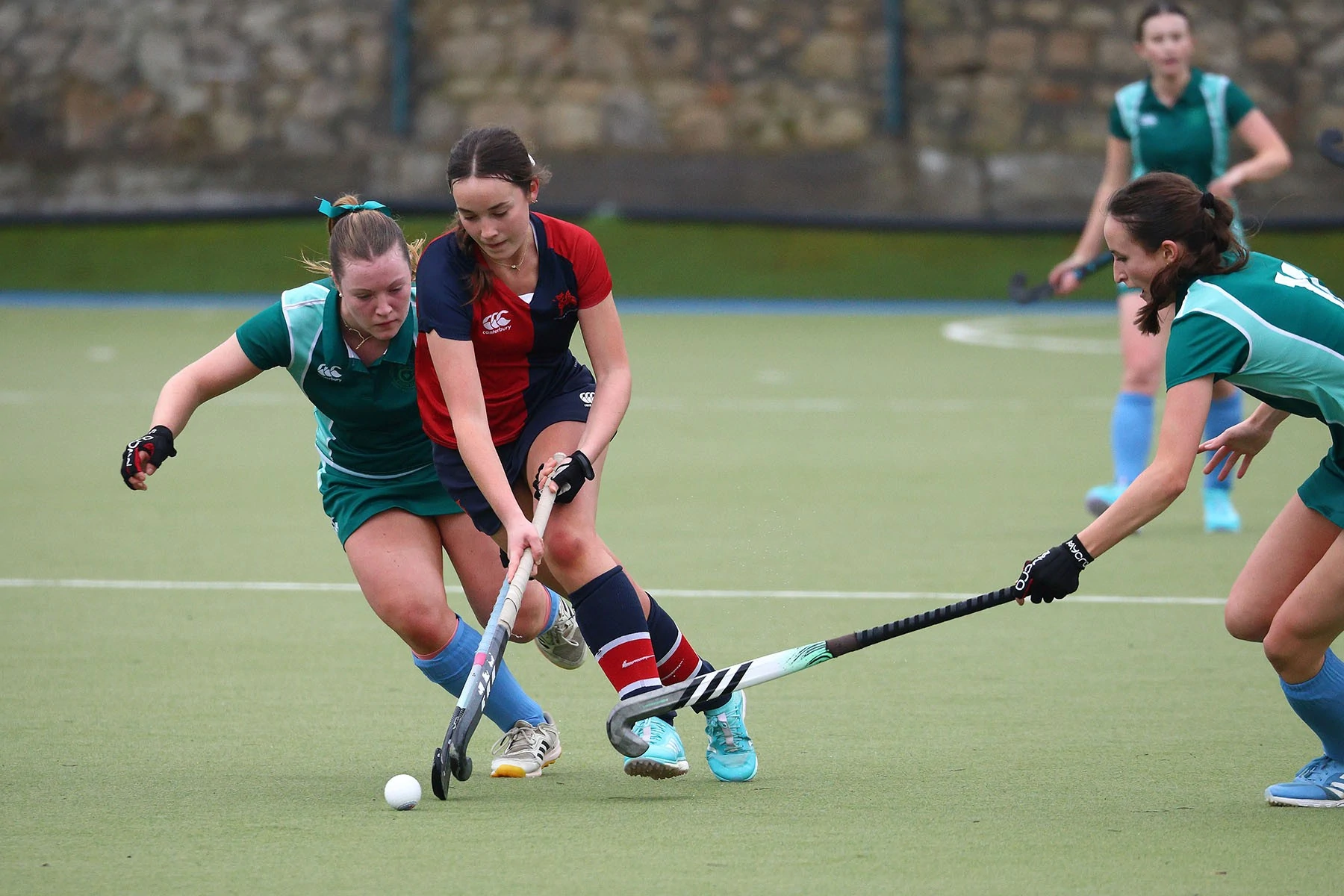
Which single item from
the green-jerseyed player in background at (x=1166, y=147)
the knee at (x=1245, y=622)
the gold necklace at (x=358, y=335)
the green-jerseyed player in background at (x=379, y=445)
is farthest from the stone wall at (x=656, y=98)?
the knee at (x=1245, y=622)

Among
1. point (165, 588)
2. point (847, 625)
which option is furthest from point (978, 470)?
point (165, 588)

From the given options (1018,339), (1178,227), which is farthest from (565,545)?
(1018,339)

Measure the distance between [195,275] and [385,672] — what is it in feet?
42.6

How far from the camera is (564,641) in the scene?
13.7 feet

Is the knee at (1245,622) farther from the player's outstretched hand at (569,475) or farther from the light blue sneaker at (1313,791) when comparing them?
the player's outstretched hand at (569,475)

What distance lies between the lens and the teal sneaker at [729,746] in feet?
12.2

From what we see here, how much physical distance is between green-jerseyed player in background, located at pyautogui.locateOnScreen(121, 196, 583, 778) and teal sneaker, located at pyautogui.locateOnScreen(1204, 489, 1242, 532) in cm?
337

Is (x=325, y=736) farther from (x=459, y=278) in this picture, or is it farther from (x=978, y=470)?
(x=978, y=470)

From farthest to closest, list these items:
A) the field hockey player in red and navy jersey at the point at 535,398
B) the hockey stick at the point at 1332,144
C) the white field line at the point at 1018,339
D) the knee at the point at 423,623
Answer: the white field line at the point at 1018,339 < the hockey stick at the point at 1332,144 < the knee at the point at 423,623 < the field hockey player in red and navy jersey at the point at 535,398

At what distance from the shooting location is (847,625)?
17.0ft

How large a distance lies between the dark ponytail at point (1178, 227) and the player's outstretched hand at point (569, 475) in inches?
41.8

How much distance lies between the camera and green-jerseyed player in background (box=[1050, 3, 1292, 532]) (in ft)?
22.2

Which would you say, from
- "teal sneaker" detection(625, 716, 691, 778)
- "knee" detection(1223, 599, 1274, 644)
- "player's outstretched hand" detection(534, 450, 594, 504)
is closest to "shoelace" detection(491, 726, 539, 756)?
"teal sneaker" detection(625, 716, 691, 778)

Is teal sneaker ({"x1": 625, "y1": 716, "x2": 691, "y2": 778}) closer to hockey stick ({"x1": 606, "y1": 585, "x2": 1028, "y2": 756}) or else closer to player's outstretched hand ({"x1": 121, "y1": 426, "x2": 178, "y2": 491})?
hockey stick ({"x1": 606, "y1": 585, "x2": 1028, "y2": 756})
